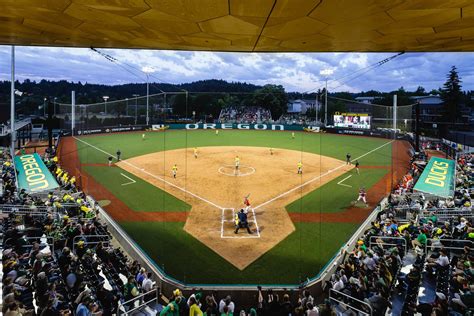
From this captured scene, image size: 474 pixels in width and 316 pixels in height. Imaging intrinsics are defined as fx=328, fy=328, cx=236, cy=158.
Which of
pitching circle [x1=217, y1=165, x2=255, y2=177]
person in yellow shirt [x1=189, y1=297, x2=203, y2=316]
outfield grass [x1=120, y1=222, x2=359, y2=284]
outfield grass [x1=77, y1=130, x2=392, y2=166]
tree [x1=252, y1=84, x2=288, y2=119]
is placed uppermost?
tree [x1=252, y1=84, x2=288, y2=119]

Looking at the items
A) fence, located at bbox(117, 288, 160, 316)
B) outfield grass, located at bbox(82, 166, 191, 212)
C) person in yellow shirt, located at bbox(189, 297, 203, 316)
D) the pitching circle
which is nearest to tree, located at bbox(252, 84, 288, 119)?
the pitching circle

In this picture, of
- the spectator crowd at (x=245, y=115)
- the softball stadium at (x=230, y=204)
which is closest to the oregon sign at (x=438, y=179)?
the softball stadium at (x=230, y=204)

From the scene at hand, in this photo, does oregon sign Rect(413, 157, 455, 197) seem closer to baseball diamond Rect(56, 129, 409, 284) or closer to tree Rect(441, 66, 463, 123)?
baseball diamond Rect(56, 129, 409, 284)

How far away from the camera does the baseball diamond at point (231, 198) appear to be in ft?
44.3

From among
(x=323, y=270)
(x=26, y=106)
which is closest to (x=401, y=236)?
(x=323, y=270)

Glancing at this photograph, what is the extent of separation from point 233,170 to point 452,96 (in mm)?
59088

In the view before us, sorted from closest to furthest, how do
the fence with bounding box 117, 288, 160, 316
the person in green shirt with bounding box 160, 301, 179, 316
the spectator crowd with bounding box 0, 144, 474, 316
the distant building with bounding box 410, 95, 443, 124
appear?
the spectator crowd with bounding box 0, 144, 474, 316, the person in green shirt with bounding box 160, 301, 179, 316, the fence with bounding box 117, 288, 160, 316, the distant building with bounding box 410, 95, 443, 124

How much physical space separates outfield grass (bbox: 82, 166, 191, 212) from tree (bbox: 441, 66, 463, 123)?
210 ft

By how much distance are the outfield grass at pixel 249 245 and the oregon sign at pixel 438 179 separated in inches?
154

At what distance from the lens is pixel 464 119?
2566 inches

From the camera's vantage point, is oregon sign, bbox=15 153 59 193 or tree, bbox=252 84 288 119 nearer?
oregon sign, bbox=15 153 59 193

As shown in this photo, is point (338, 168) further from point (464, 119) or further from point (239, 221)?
point (464, 119)

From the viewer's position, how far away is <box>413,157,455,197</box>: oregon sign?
15852mm

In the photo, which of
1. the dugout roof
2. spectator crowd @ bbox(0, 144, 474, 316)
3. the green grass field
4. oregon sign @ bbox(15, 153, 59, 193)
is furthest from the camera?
oregon sign @ bbox(15, 153, 59, 193)
